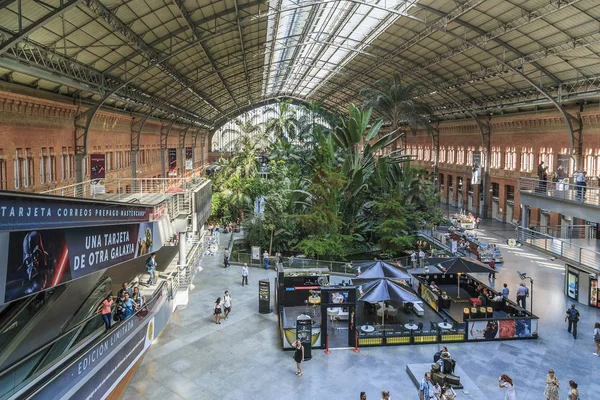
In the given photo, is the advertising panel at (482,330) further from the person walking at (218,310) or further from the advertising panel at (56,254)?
the advertising panel at (56,254)

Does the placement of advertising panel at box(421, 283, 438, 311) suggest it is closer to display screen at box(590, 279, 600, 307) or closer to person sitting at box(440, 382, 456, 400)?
display screen at box(590, 279, 600, 307)

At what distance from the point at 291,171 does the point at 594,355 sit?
26.2 metres

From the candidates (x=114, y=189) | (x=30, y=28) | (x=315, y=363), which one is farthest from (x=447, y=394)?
(x=114, y=189)

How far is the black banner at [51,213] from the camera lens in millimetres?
5523

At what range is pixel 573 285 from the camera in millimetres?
20828

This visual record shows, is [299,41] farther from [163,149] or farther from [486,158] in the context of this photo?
[486,158]

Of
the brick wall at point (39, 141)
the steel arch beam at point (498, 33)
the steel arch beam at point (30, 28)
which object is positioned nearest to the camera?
the steel arch beam at point (30, 28)

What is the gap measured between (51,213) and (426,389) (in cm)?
964

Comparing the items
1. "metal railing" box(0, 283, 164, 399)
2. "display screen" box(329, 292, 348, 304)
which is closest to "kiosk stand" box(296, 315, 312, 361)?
"display screen" box(329, 292, 348, 304)

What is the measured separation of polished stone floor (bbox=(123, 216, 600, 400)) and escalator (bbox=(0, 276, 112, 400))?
3.31 m

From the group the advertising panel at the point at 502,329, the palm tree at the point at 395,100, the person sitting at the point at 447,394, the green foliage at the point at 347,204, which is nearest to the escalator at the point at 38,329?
the person sitting at the point at 447,394

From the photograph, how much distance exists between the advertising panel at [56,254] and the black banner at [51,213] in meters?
0.13

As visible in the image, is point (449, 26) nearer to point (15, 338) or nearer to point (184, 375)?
point (184, 375)

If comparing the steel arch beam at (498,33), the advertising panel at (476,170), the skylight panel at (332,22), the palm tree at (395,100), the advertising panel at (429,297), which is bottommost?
the advertising panel at (429,297)
